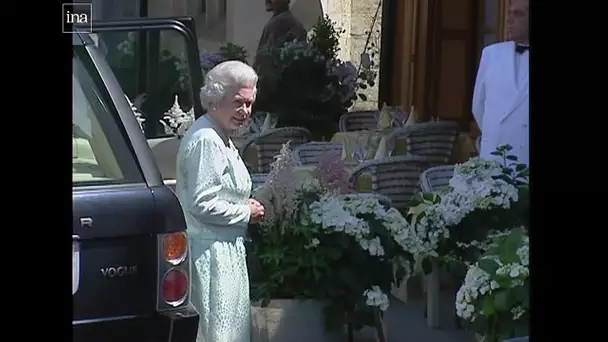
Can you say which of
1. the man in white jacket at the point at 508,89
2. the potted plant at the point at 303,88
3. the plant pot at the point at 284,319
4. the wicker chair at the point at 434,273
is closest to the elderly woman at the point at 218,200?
the plant pot at the point at 284,319

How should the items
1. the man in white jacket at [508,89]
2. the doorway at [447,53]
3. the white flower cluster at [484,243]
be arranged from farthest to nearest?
the doorway at [447,53], the man in white jacket at [508,89], the white flower cluster at [484,243]

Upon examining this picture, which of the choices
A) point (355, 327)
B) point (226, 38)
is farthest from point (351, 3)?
point (355, 327)

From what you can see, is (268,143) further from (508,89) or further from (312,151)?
(508,89)

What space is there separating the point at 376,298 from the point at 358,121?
398 centimetres

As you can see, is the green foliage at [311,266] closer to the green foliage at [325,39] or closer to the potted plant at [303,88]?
the potted plant at [303,88]

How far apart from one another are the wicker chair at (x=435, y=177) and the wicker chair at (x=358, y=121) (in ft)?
8.44

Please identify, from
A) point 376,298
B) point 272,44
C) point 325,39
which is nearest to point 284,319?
point 376,298

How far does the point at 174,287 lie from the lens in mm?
3568

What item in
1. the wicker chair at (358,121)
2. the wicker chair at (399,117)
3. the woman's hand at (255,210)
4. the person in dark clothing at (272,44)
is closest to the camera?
the woman's hand at (255,210)

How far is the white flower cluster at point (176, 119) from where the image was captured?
18.5 feet
